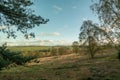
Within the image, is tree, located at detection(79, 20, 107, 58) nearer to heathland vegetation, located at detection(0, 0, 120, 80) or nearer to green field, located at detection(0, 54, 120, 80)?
heathland vegetation, located at detection(0, 0, 120, 80)

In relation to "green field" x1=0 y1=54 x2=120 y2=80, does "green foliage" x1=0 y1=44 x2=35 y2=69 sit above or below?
above

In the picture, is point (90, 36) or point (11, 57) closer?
point (11, 57)

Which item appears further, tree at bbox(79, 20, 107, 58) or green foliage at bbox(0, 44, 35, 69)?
tree at bbox(79, 20, 107, 58)

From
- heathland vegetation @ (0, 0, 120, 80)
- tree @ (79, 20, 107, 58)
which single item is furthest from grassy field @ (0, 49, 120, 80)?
tree @ (79, 20, 107, 58)

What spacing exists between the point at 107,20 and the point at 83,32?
112 ft

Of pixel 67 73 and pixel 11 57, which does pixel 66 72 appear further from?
pixel 11 57

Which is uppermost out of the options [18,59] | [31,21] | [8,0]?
[8,0]

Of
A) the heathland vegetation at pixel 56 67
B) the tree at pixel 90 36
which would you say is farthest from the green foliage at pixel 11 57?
the tree at pixel 90 36

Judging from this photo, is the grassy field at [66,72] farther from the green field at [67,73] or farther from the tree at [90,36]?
the tree at [90,36]

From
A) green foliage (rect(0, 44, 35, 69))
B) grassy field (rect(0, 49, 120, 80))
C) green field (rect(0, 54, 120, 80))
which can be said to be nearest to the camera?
green foliage (rect(0, 44, 35, 69))

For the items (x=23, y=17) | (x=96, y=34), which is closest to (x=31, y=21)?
(x=23, y=17)

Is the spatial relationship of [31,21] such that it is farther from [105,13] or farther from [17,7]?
[105,13]

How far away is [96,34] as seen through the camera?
70.6 metres

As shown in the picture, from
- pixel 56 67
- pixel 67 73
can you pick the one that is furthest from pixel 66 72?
pixel 56 67
